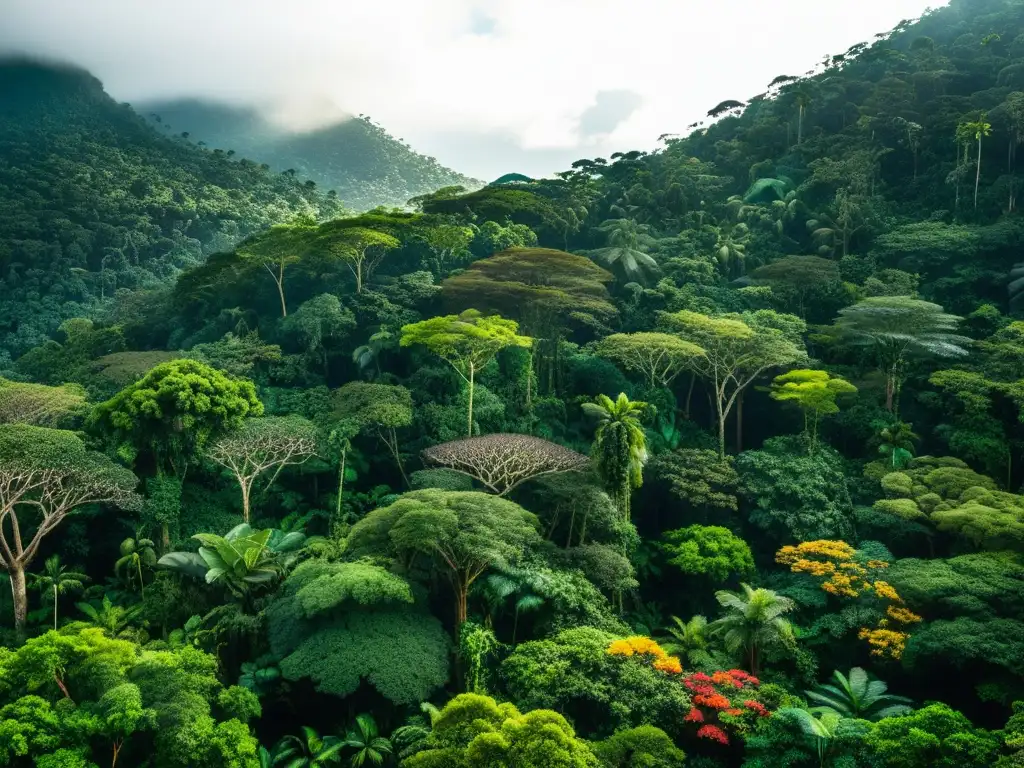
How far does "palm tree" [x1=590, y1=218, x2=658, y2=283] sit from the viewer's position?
3534 cm

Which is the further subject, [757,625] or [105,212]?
[105,212]

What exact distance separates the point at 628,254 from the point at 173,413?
76.5ft

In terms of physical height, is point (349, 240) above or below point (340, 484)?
above

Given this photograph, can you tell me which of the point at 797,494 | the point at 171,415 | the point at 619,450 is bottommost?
the point at 797,494

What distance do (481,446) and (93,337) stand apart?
26.0 metres

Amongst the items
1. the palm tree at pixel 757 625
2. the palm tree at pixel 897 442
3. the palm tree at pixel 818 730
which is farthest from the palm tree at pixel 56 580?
the palm tree at pixel 897 442

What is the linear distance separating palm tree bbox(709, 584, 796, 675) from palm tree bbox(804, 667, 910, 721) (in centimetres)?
137

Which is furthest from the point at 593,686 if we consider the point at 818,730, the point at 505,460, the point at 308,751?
the point at 505,460

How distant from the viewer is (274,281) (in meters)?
36.9

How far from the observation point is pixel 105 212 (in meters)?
56.1

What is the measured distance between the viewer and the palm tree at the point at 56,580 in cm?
1986

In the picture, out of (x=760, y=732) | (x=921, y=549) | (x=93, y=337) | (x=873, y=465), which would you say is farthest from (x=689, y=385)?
(x=93, y=337)

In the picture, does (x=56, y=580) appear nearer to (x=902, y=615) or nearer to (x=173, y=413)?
(x=173, y=413)

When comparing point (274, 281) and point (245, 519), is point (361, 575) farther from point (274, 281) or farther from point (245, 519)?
point (274, 281)
